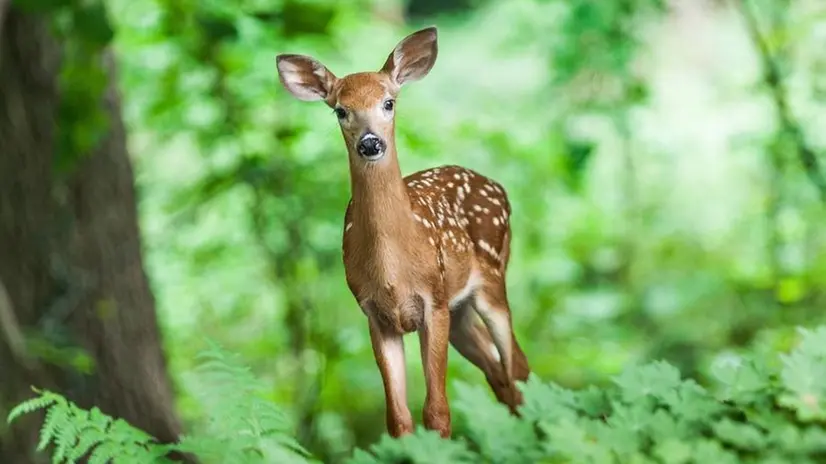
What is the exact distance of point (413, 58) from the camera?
1.47m

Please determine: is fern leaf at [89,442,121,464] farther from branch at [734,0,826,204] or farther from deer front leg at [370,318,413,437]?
branch at [734,0,826,204]

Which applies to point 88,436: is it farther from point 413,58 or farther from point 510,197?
point 510,197

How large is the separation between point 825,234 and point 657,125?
106 inches

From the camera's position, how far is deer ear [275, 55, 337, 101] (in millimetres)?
1437

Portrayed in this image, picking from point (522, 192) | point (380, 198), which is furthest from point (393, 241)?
point (522, 192)

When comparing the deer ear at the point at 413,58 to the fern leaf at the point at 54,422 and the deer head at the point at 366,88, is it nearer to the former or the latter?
the deer head at the point at 366,88

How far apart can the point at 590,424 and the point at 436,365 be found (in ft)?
0.73

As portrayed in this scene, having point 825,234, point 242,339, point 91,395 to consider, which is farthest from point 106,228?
point 825,234

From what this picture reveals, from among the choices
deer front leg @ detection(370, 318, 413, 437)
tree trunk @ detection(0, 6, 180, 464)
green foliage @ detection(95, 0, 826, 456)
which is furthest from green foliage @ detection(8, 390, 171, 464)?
tree trunk @ detection(0, 6, 180, 464)

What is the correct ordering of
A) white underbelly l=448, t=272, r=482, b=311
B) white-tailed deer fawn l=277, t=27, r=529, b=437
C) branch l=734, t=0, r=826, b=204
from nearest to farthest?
white-tailed deer fawn l=277, t=27, r=529, b=437 < white underbelly l=448, t=272, r=482, b=311 < branch l=734, t=0, r=826, b=204

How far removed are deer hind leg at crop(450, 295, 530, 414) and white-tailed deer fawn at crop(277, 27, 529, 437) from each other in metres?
0.06

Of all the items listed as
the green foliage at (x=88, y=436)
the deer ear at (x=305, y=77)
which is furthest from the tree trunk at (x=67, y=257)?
the deer ear at (x=305, y=77)

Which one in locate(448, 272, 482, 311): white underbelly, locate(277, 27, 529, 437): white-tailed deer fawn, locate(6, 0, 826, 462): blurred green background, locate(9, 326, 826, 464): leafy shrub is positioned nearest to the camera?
locate(9, 326, 826, 464): leafy shrub

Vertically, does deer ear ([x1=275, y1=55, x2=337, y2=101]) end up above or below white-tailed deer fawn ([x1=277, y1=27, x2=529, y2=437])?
above
